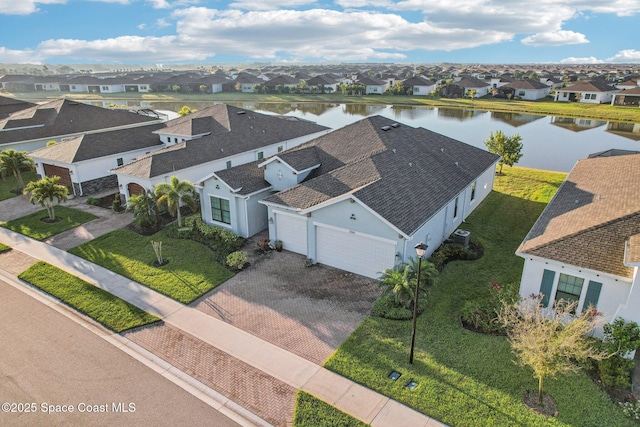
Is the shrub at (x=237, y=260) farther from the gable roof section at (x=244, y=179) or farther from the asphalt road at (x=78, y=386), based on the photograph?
the asphalt road at (x=78, y=386)

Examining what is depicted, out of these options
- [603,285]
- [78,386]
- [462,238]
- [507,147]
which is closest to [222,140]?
[462,238]

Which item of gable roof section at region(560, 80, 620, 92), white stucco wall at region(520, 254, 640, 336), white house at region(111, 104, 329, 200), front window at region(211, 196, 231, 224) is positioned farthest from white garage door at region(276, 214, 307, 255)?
gable roof section at region(560, 80, 620, 92)

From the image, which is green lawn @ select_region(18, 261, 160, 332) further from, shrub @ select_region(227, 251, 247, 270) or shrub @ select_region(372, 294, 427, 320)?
shrub @ select_region(372, 294, 427, 320)

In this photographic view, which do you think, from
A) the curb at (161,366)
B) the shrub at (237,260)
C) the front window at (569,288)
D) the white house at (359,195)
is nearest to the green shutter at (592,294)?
the front window at (569,288)

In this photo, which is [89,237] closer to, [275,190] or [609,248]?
[275,190]

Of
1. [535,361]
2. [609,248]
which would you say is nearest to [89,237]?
[535,361]
